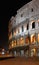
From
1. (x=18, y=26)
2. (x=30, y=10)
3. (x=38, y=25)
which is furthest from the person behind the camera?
(x=18, y=26)

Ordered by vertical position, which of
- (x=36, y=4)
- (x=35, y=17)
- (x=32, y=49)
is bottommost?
(x=32, y=49)

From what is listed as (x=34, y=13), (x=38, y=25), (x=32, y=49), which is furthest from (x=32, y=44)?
(x=34, y=13)

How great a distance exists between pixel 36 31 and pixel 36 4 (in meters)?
5.76

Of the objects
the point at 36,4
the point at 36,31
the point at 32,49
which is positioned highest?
the point at 36,4

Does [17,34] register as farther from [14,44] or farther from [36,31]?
[36,31]

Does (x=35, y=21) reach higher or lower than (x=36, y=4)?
lower

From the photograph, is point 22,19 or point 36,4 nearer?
point 36,4

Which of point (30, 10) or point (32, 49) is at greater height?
point (30, 10)

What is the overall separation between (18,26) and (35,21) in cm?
687

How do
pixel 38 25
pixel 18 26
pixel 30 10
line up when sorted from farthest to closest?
pixel 18 26, pixel 30 10, pixel 38 25

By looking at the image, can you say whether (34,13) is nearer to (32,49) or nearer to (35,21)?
(35,21)

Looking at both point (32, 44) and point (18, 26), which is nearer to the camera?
point (32, 44)

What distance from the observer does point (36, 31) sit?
34.9 meters

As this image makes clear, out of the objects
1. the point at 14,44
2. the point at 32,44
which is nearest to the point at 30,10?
the point at 32,44
